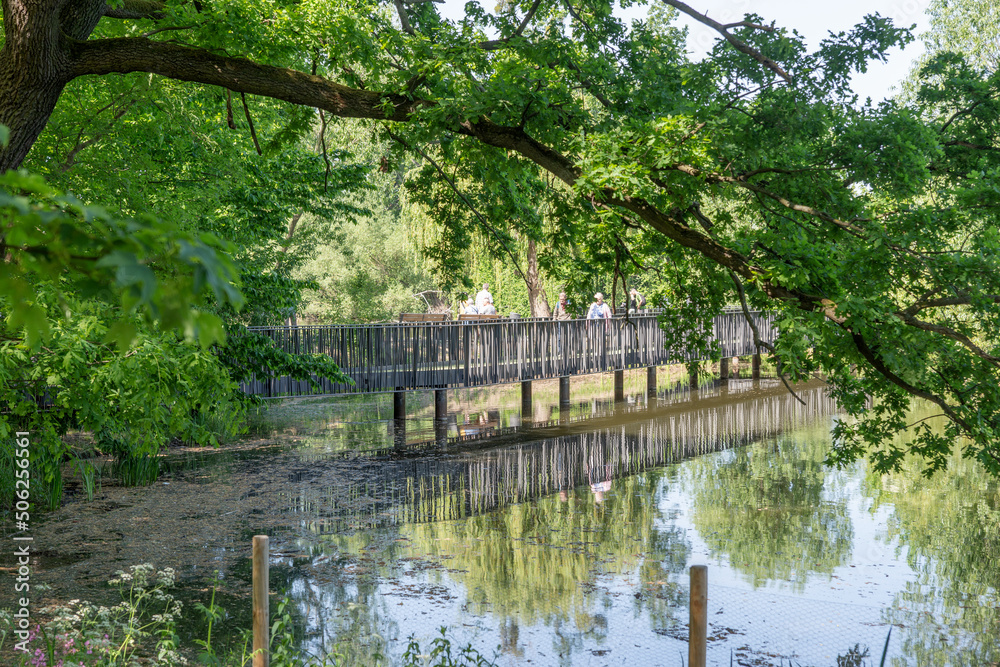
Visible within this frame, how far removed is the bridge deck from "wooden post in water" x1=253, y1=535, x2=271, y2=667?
9.59 meters

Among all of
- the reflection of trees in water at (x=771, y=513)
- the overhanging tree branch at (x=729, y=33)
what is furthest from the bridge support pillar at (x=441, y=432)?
the overhanging tree branch at (x=729, y=33)

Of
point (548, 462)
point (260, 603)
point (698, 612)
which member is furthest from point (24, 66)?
point (548, 462)

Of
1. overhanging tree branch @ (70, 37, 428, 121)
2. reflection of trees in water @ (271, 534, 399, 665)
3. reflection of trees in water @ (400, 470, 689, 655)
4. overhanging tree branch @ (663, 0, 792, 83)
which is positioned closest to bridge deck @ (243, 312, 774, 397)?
reflection of trees in water @ (400, 470, 689, 655)

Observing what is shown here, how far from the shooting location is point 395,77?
6848 millimetres

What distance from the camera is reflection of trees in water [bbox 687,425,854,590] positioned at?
8.26 m

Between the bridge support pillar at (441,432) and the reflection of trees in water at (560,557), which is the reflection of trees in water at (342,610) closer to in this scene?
the reflection of trees in water at (560,557)

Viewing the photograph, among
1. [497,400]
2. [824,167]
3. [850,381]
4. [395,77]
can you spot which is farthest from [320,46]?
[497,400]

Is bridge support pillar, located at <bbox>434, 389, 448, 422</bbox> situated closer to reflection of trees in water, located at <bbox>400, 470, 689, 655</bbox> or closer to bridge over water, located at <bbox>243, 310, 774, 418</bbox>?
bridge over water, located at <bbox>243, 310, 774, 418</bbox>

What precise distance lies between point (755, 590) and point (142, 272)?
679 cm

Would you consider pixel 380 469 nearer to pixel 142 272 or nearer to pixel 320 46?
pixel 320 46

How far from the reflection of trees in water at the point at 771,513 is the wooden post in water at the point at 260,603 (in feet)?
15.3

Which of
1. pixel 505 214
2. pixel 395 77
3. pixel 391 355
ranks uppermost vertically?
pixel 395 77

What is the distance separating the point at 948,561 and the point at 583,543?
3358mm

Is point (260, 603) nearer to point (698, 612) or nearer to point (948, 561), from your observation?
point (698, 612)
